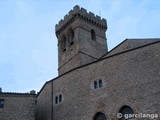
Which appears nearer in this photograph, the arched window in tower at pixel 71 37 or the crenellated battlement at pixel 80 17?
the arched window in tower at pixel 71 37

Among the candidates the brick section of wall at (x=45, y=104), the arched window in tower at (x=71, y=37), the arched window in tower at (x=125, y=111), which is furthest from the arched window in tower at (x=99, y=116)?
the arched window in tower at (x=71, y=37)

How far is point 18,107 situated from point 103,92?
22.9 ft

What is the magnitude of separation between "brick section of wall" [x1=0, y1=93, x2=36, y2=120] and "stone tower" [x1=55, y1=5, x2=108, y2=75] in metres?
10.8

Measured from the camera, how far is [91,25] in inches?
1452

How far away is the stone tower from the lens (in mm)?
33156

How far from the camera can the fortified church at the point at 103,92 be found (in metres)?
18.7

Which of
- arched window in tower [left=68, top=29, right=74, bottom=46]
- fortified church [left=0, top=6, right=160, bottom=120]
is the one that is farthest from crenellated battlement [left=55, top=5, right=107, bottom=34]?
fortified church [left=0, top=6, right=160, bottom=120]

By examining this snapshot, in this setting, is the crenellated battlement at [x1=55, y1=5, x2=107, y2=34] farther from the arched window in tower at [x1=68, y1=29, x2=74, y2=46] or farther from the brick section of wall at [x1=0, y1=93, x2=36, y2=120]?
the brick section of wall at [x1=0, y1=93, x2=36, y2=120]

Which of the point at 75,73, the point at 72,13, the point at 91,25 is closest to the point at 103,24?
the point at 91,25

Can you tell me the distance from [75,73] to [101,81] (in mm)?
2844

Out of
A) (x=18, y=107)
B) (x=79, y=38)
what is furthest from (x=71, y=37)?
(x=18, y=107)

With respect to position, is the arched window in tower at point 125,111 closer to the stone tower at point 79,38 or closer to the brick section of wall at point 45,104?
the brick section of wall at point 45,104

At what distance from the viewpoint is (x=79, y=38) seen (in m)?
33.6

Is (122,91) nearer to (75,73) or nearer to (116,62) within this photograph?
(116,62)
